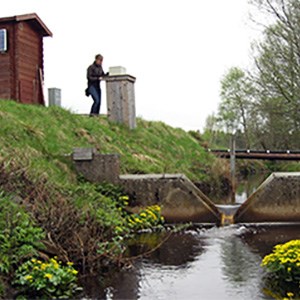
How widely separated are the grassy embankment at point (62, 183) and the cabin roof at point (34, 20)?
4493 millimetres

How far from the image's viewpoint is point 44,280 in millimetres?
6121

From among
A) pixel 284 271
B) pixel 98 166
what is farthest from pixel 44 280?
pixel 98 166

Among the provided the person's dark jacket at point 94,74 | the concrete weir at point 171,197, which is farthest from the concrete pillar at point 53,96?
the concrete weir at point 171,197

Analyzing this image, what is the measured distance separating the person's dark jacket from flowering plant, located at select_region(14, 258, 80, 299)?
465 inches

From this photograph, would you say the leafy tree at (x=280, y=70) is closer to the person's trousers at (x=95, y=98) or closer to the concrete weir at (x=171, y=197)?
the person's trousers at (x=95, y=98)

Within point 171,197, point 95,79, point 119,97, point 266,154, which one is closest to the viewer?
point 171,197

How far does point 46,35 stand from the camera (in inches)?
795

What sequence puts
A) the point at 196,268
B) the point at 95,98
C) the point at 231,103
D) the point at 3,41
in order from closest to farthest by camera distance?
the point at 196,268 < the point at 95,98 < the point at 3,41 < the point at 231,103

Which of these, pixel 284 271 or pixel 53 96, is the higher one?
pixel 53 96

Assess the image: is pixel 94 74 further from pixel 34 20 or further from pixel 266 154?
pixel 266 154

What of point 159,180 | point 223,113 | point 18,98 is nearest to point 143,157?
point 159,180

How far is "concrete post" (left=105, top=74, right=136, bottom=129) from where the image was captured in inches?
732

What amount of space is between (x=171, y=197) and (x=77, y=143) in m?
3.44

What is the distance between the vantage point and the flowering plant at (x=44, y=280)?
609cm
